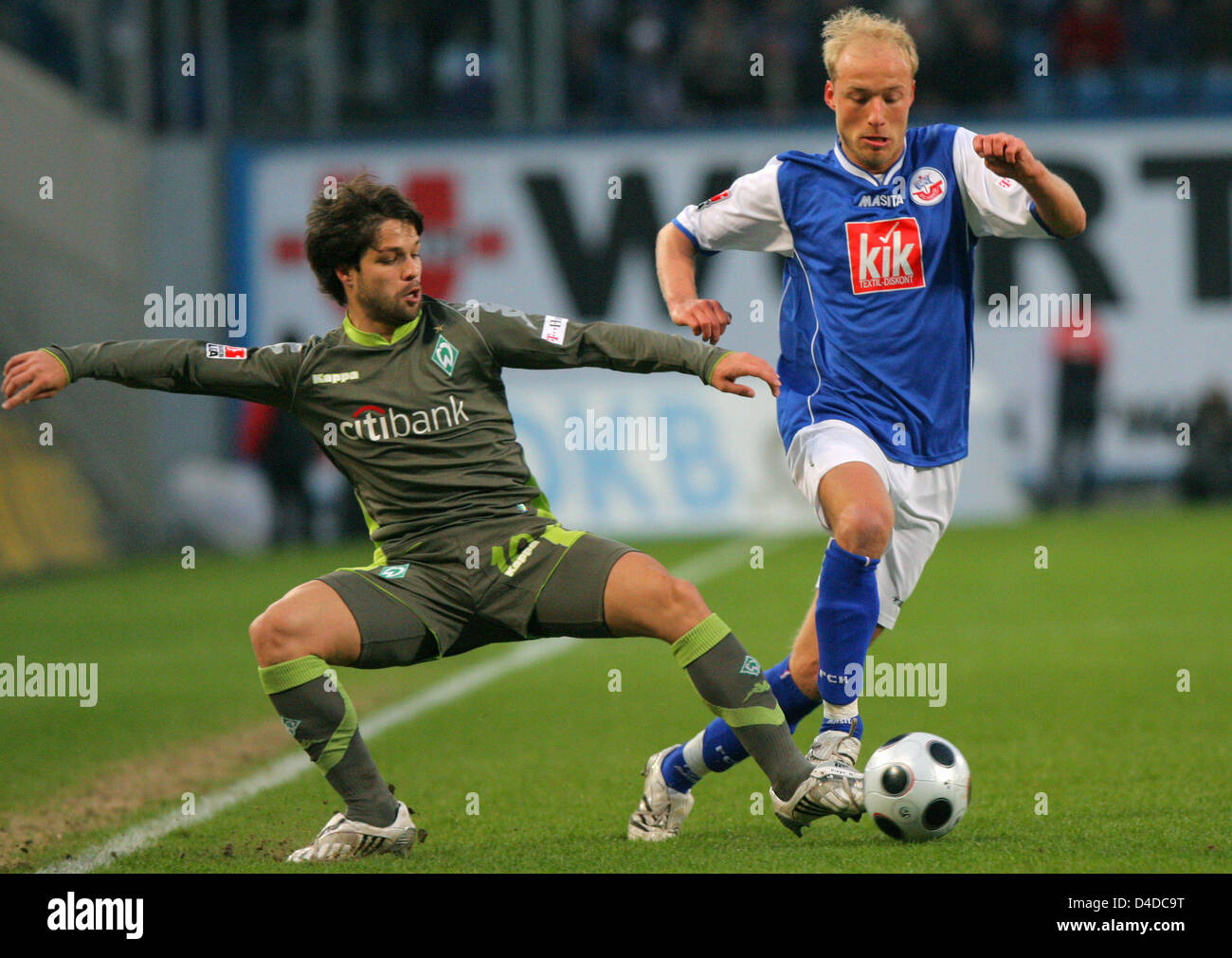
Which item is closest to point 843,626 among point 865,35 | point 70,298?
point 865,35

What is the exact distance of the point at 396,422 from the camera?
4.79 metres

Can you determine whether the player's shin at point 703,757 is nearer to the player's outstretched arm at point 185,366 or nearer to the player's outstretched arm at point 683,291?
the player's outstretched arm at point 683,291

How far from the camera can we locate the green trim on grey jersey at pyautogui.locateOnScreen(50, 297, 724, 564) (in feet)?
15.6

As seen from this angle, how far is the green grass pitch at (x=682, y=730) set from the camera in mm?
4660

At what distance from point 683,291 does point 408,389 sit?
0.90m

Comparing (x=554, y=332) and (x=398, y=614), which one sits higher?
(x=554, y=332)

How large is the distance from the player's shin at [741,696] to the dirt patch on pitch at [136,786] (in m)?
1.85

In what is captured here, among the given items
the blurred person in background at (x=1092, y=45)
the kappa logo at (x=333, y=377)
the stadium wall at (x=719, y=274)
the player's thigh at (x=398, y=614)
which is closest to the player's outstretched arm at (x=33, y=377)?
the kappa logo at (x=333, y=377)

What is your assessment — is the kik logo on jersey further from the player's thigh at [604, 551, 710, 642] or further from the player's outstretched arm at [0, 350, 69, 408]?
the player's outstretched arm at [0, 350, 69, 408]

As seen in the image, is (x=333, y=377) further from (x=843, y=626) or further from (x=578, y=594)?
(x=843, y=626)
